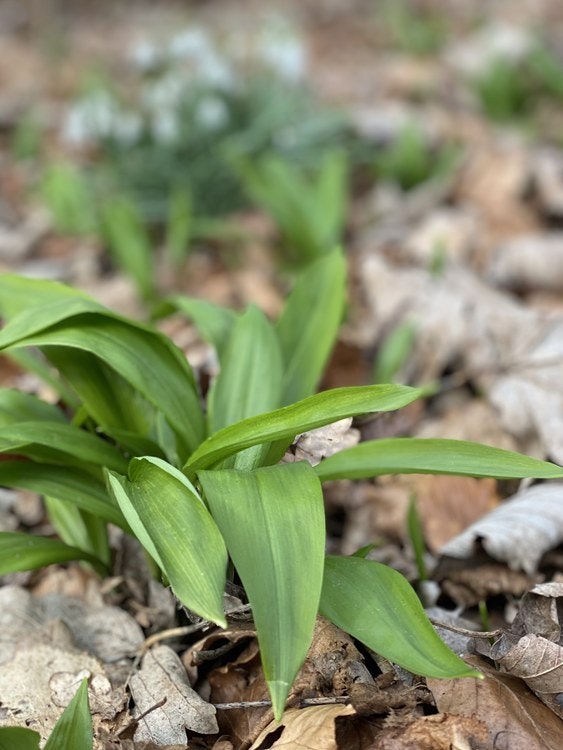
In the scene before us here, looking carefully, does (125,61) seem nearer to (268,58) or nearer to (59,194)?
(268,58)

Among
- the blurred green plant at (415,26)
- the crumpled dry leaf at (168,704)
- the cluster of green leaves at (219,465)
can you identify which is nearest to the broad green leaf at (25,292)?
the cluster of green leaves at (219,465)

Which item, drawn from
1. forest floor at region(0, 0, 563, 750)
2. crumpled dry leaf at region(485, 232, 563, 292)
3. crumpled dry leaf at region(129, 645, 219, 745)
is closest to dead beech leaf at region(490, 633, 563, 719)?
forest floor at region(0, 0, 563, 750)

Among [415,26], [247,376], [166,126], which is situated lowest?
[247,376]

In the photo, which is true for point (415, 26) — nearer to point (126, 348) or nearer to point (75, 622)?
point (126, 348)

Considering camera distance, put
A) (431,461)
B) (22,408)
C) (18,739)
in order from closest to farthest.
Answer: (18,739)
(431,461)
(22,408)

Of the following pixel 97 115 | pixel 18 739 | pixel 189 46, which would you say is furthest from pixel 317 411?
pixel 189 46
